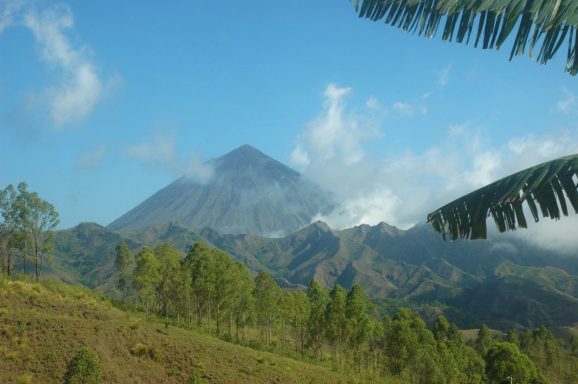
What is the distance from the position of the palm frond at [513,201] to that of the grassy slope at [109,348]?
23.1m

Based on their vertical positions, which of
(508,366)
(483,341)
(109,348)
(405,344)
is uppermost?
(109,348)

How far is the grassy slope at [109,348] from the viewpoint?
24312mm

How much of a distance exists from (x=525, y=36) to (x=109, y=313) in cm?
3208

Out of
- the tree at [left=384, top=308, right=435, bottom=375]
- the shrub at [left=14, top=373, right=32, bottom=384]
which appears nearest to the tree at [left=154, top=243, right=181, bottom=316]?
the shrub at [left=14, top=373, right=32, bottom=384]

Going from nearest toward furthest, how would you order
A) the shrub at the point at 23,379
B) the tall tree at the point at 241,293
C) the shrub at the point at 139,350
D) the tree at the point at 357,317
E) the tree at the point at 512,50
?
the tree at the point at 512,50 → the shrub at the point at 23,379 → the shrub at the point at 139,350 → the tree at the point at 357,317 → the tall tree at the point at 241,293

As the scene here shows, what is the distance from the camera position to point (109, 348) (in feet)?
87.4

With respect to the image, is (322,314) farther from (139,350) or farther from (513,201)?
(513,201)

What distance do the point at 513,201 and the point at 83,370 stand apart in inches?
812

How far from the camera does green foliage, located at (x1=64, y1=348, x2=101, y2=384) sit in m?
20.4

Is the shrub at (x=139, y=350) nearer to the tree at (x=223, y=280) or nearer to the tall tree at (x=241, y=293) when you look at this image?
the tree at (x=223, y=280)

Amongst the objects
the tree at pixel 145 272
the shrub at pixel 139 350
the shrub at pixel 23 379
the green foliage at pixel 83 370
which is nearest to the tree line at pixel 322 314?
the tree at pixel 145 272

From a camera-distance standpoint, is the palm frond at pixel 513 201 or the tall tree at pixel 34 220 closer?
→ the palm frond at pixel 513 201

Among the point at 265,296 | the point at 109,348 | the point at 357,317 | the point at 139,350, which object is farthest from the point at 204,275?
the point at 357,317

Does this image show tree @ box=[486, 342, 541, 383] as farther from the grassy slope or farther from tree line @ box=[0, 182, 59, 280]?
tree line @ box=[0, 182, 59, 280]
